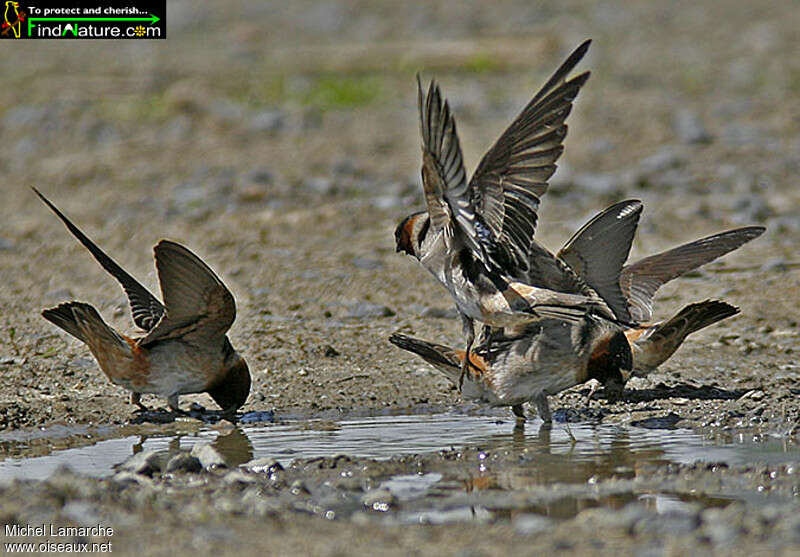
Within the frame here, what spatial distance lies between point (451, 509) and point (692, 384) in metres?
3.02

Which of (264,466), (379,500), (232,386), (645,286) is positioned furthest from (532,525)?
(645,286)

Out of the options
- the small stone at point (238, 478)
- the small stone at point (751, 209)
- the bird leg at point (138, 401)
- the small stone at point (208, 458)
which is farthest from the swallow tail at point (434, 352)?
the small stone at point (751, 209)

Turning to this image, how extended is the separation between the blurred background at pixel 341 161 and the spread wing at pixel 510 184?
1452 millimetres

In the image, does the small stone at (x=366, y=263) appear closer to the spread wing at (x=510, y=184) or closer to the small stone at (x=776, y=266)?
the small stone at (x=776, y=266)

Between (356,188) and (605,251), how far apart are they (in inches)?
200

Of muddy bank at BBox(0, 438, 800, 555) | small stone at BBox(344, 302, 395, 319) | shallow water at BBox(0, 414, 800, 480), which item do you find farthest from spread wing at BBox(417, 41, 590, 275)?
small stone at BBox(344, 302, 395, 319)

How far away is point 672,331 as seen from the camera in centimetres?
747

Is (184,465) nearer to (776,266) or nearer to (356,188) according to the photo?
(776,266)

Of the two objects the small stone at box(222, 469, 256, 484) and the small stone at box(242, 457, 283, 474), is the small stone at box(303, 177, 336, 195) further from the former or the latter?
the small stone at box(222, 469, 256, 484)

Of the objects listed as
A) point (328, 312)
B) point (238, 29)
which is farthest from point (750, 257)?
point (238, 29)

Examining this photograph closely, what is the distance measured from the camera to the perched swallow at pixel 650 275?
24.3 ft

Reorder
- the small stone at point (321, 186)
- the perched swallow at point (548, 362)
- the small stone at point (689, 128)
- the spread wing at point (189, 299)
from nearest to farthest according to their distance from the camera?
the spread wing at point (189, 299) < the perched swallow at point (548, 362) < the small stone at point (321, 186) < the small stone at point (689, 128)

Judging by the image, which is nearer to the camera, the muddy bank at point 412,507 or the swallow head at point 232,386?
the muddy bank at point 412,507

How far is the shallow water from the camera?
599 cm
